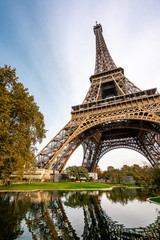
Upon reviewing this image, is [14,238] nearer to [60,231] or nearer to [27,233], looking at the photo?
[27,233]

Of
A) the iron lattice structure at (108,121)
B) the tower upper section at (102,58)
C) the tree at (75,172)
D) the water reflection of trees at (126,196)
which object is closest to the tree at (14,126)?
the water reflection of trees at (126,196)

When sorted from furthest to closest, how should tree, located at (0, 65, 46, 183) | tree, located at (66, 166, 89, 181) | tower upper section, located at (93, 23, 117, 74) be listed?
tower upper section, located at (93, 23, 117, 74)
tree, located at (66, 166, 89, 181)
tree, located at (0, 65, 46, 183)

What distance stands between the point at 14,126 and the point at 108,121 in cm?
1936

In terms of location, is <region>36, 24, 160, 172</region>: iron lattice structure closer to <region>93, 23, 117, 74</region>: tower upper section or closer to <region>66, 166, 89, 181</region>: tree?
<region>93, 23, 117, 74</region>: tower upper section

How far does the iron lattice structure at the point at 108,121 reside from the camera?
22.6 meters

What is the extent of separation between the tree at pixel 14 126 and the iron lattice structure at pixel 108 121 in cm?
1098

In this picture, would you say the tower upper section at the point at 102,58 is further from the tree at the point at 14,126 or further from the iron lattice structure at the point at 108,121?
the tree at the point at 14,126

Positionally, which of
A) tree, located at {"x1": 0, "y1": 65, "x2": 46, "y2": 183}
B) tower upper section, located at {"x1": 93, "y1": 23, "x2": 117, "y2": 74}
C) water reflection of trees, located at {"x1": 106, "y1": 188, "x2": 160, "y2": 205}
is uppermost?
tower upper section, located at {"x1": 93, "y1": 23, "x2": 117, "y2": 74}

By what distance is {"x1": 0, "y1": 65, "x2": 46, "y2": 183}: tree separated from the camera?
29.7 ft

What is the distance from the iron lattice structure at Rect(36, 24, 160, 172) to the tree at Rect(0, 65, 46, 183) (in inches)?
432

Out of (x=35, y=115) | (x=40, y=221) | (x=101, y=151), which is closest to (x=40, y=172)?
(x=35, y=115)

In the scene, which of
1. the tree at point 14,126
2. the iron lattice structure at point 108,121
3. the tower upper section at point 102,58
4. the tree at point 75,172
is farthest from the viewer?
the tower upper section at point 102,58

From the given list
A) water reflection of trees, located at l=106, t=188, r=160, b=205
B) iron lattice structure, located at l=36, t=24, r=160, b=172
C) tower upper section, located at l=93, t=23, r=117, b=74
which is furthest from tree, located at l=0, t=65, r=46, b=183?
tower upper section, located at l=93, t=23, r=117, b=74

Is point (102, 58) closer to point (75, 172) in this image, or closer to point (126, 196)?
point (75, 172)
